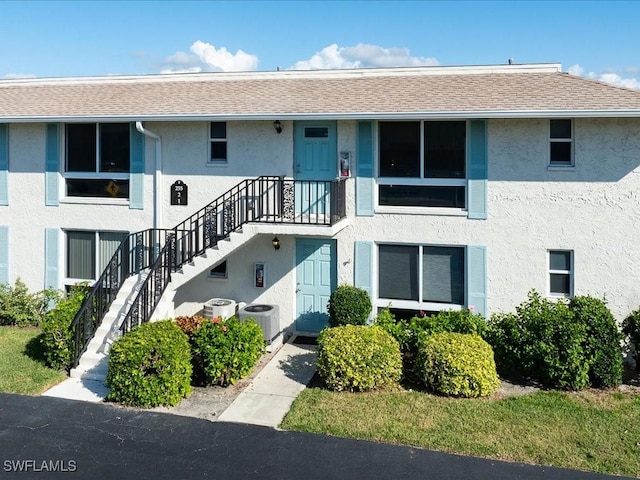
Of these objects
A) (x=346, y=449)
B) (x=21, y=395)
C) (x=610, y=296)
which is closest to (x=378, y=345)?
(x=346, y=449)

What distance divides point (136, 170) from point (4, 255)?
4.04 m

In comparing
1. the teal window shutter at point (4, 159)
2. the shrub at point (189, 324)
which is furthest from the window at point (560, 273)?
the teal window shutter at point (4, 159)

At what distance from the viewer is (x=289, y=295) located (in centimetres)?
1265

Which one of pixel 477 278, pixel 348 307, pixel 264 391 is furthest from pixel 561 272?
pixel 264 391

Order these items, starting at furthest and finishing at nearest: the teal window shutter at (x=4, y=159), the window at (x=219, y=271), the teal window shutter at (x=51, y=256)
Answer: the teal window shutter at (x=4, y=159) < the teal window shutter at (x=51, y=256) < the window at (x=219, y=271)

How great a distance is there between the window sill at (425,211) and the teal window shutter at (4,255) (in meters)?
8.87

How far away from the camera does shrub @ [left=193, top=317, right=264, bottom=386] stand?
9477 mm

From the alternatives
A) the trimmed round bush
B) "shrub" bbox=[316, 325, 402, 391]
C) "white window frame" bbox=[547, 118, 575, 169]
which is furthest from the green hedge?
"white window frame" bbox=[547, 118, 575, 169]

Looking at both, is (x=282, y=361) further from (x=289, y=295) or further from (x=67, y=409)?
(x=67, y=409)

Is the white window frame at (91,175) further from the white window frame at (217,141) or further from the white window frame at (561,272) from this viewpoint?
the white window frame at (561,272)

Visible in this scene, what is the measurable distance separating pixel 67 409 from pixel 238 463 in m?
3.15

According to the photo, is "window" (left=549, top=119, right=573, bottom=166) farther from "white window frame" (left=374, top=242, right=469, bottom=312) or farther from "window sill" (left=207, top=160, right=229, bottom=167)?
"window sill" (left=207, top=160, right=229, bottom=167)

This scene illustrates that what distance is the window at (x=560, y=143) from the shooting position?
36.4 ft
